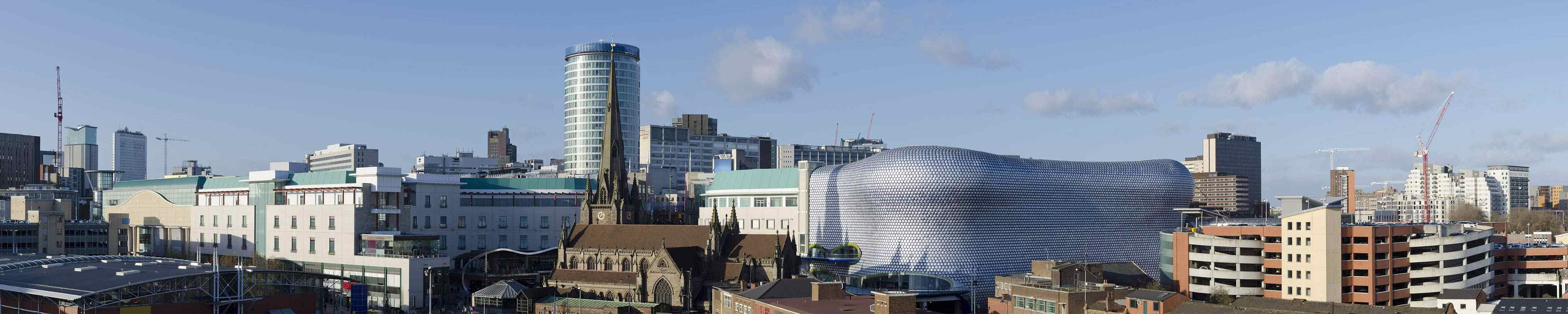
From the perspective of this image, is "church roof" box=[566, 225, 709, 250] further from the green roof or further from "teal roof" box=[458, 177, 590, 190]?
"teal roof" box=[458, 177, 590, 190]

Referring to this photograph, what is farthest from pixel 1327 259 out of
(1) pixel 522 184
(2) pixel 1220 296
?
(1) pixel 522 184

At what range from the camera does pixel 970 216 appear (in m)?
166

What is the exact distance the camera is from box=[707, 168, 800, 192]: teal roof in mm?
190250

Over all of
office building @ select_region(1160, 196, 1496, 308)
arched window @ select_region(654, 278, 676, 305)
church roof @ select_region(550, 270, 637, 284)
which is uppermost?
office building @ select_region(1160, 196, 1496, 308)

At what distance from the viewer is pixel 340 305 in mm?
131500

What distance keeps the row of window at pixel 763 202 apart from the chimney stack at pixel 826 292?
6111cm

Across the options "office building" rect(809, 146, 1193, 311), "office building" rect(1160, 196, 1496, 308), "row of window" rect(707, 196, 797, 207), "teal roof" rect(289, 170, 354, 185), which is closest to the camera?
"office building" rect(1160, 196, 1496, 308)

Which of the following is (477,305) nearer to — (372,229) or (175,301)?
(372,229)

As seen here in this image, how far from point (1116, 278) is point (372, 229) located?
96349 mm

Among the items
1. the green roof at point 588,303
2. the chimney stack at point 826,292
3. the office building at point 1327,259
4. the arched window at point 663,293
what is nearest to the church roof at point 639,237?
the arched window at point 663,293

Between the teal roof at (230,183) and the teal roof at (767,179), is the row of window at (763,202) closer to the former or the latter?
the teal roof at (767,179)

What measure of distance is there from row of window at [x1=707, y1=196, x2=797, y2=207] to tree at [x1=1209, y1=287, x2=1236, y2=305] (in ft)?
233

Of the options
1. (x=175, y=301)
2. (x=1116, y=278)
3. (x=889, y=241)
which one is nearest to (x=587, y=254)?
(x=889, y=241)

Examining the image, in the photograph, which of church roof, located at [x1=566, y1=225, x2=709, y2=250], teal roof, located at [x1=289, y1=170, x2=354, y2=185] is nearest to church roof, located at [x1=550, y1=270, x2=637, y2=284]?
church roof, located at [x1=566, y1=225, x2=709, y2=250]
